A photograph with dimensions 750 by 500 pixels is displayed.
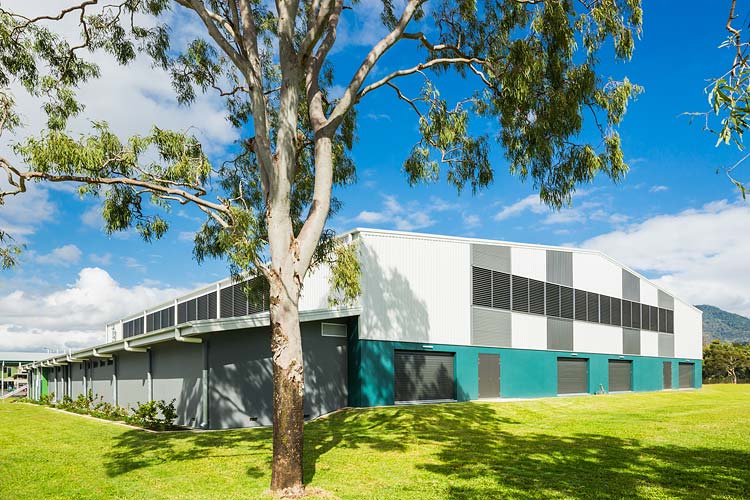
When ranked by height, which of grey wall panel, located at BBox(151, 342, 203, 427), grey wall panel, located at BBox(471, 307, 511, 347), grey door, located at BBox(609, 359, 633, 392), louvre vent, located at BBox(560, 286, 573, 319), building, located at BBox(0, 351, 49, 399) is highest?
louvre vent, located at BBox(560, 286, 573, 319)

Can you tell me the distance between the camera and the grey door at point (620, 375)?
1332 inches

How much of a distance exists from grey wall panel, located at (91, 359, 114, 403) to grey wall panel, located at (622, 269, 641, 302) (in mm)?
27803

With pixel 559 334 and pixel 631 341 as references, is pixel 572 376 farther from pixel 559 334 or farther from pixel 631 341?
pixel 631 341

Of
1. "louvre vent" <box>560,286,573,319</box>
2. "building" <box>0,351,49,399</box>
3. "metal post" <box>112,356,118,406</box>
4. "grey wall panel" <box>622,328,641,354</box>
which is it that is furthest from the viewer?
"building" <box>0,351,49,399</box>

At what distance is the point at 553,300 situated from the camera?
29.5m

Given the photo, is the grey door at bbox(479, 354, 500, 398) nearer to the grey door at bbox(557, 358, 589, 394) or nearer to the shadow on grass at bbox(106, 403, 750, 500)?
the grey door at bbox(557, 358, 589, 394)

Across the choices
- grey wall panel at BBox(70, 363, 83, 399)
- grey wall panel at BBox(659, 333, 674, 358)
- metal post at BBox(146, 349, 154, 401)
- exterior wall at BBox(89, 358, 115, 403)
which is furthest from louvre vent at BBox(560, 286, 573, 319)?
grey wall panel at BBox(70, 363, 83, 399)

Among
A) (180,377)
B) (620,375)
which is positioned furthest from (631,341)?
(180,377)

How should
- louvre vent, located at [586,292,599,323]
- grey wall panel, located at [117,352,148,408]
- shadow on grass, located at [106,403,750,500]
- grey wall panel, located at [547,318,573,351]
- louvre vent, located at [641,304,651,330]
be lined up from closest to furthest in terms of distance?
shadow on grass, located at [106,403,750,500] → grey wall panel, located at [117,352,148,408] → grey wall panel, located at [547,318,573,351] → louvre vent, located at [586,292,599,323] → louvre vent, located at [641,304,651,330]

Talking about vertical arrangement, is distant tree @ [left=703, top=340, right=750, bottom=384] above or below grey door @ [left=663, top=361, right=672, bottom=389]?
below

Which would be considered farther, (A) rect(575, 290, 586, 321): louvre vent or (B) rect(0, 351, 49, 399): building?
(B) rect(0, 351, 49, 399): building

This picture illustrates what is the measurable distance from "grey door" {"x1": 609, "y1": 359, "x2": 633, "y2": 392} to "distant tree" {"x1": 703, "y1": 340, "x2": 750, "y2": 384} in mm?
27990

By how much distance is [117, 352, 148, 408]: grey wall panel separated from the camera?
76.8 ft

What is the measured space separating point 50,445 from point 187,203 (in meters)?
7.58
